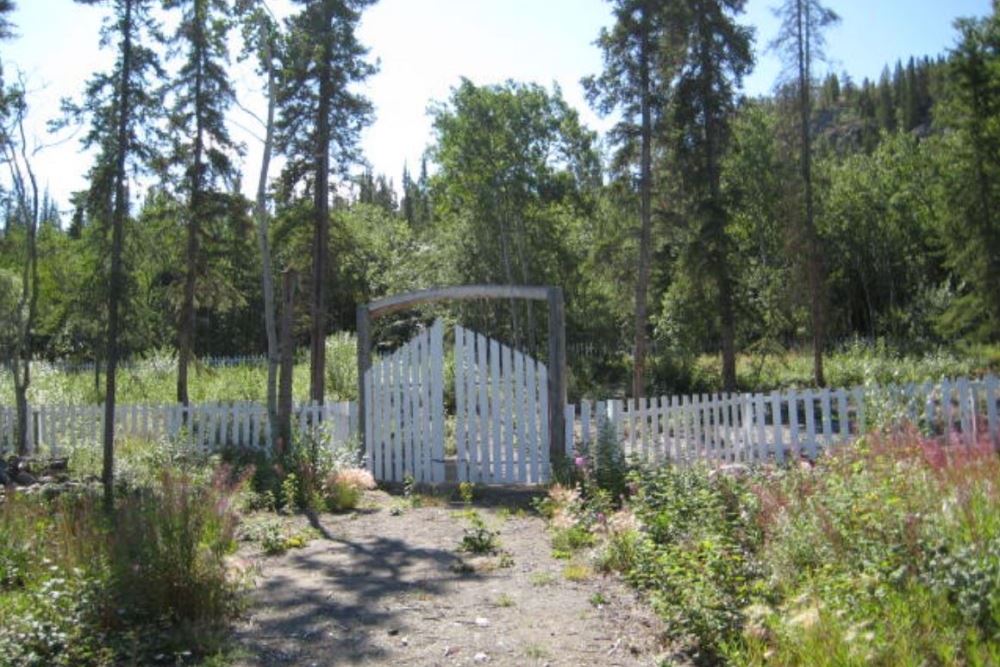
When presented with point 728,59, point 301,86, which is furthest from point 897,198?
point 301,86

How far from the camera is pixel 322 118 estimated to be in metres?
14.4

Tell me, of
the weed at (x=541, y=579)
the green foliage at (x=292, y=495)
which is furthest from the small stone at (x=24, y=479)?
the weed at (x=541, y=579)

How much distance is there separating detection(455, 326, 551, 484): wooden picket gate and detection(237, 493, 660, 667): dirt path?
2.39 m

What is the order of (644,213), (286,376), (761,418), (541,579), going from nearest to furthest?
(541,579), (761,418), (286,376), (644,213)

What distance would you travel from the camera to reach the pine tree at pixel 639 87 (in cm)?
1522

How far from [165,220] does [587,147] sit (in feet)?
49.8

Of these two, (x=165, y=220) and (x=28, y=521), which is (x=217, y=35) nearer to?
(x=165, y=220)

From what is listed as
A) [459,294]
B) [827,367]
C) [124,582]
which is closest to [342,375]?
[459,294]

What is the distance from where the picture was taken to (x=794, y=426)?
31.4 ft

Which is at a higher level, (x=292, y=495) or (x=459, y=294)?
(x=459, y=294)

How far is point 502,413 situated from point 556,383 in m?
0.76

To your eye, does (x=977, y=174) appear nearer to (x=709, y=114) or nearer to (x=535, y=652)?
(x=709, y=114)

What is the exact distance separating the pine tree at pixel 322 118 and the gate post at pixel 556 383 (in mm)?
6095

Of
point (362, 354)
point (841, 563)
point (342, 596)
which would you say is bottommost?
point (342, 596)
